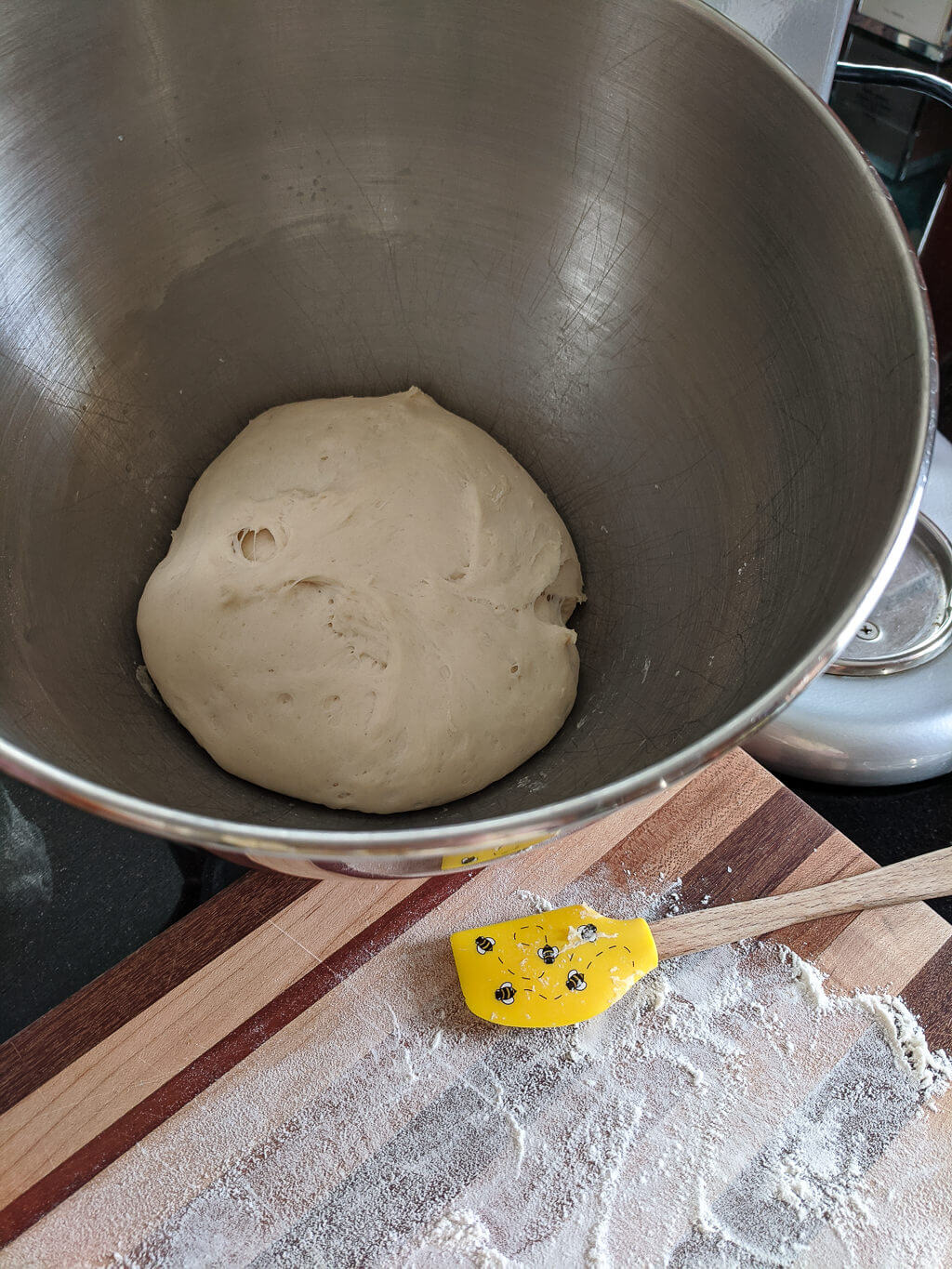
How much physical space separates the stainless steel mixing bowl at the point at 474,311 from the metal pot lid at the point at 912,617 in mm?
522

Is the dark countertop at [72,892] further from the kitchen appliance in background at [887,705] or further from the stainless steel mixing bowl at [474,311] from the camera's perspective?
the kitchen appliance in background at [887,705]

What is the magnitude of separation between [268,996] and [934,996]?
0.63 meters

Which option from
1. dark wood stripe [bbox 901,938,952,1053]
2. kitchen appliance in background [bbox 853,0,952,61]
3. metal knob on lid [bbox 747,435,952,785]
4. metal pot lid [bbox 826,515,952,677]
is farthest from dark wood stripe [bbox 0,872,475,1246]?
kitchen appliance in background [bbox 853,0,952,61]

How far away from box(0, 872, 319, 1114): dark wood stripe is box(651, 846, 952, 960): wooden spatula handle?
1.21 ft

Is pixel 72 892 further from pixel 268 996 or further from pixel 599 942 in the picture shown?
pixel 599 942

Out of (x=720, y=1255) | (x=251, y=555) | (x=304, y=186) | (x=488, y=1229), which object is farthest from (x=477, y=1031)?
(x=304, y=186)

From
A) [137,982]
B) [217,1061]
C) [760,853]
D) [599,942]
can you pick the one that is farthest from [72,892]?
[760,853]

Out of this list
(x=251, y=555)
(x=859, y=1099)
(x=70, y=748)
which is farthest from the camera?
(x=251, y=555)

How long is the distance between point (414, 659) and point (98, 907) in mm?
403

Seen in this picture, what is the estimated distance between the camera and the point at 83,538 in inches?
37.8

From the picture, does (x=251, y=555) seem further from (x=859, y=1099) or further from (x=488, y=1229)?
(x=859, y=1099)

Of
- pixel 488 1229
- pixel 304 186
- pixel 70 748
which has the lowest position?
pixel 488 1229

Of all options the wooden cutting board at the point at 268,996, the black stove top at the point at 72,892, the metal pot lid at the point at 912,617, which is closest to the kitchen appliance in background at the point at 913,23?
the metal pot lid at the point at 912,617

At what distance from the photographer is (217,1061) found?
2.85ft
